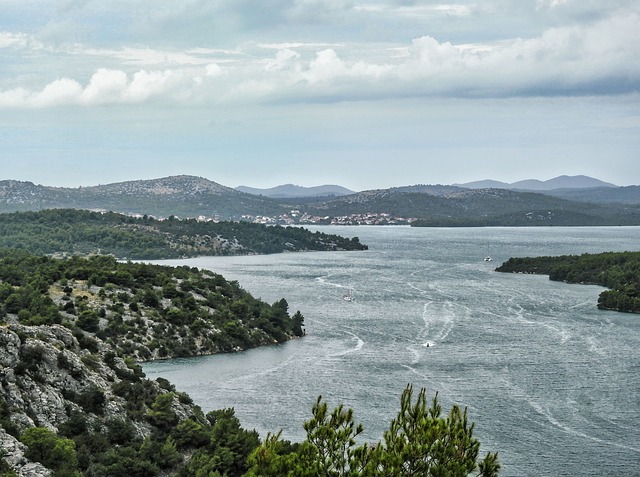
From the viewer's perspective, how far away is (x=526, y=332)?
8362cm

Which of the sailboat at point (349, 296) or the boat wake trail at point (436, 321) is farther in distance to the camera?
the sailboat at point (349, 296)

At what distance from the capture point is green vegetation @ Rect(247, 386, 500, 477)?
23.5 metres

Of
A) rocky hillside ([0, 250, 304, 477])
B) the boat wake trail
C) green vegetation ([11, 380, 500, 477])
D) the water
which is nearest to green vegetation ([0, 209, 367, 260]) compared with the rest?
the water

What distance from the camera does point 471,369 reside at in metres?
66.1

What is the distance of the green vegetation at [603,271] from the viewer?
338 feet

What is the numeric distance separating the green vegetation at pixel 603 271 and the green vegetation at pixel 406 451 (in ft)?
277

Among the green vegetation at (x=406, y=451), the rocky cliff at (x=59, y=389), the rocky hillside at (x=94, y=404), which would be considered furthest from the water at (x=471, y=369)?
the green vegetation at (x=406, y=451)

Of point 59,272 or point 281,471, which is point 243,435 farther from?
point 59,272

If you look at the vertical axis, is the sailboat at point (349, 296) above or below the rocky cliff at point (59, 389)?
below

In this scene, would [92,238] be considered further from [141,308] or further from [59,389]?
[59,389]

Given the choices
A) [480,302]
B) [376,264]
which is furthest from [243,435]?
[376,264]

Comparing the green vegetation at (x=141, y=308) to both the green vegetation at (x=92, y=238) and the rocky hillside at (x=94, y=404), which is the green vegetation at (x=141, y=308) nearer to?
the rocky hillside at (x=94, y=404)

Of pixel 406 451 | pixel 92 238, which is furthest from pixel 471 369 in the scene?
pixel 92 238

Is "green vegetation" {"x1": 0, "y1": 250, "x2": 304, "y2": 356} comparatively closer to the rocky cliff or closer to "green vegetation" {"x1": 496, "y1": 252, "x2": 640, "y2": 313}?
the rocky cliff
